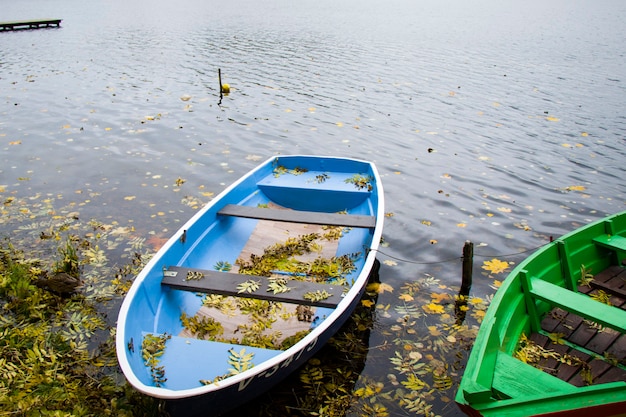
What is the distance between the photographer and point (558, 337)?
531cm

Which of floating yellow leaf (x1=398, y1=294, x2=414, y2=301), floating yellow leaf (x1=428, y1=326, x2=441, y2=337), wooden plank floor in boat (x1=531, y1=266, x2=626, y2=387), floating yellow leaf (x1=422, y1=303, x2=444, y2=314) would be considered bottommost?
floating yellow leaf (x1=428, y1=326, x2=441, y2=337)

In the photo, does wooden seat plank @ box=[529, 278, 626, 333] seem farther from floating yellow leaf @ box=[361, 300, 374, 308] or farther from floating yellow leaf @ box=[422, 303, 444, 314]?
floating yellow leaf @ box=[361, 300, 374, 308]

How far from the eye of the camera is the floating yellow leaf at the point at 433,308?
6676mm

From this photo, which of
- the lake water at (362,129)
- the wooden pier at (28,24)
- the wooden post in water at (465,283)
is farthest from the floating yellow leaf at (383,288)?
the wooden pier at (28,24)

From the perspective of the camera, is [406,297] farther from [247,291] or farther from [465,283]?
[247,291]

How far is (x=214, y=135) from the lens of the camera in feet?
46.2

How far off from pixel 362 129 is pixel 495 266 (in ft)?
25.4

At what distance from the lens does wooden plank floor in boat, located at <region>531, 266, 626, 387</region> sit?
476 centimetres

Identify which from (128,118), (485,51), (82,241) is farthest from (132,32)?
(82,241)

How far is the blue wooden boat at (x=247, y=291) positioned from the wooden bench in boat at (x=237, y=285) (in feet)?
0.04

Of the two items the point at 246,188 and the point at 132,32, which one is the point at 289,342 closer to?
the point at 246,188

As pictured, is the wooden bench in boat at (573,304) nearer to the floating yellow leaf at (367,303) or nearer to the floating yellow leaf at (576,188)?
the floating yellow leaf at (367,303)

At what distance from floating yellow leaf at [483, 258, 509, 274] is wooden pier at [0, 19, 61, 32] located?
39.4 metres

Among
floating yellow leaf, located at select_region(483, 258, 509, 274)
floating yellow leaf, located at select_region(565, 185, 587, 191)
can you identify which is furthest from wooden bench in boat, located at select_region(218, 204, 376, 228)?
floating yellow leaf, located at select_region(565, 185, 587, 191)
